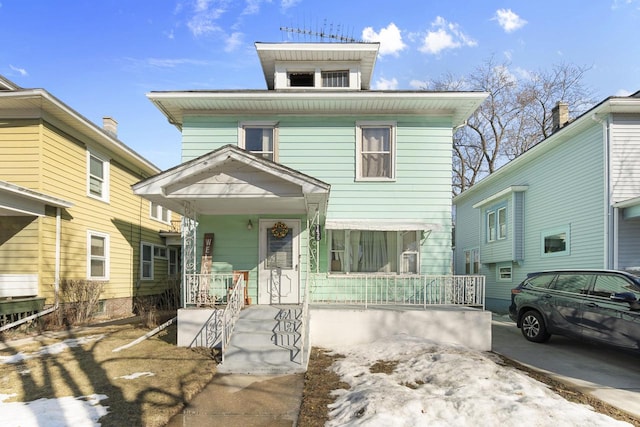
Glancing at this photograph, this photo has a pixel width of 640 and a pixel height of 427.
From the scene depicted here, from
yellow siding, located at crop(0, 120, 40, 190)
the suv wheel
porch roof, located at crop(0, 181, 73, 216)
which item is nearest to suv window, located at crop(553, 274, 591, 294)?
the suv wheel

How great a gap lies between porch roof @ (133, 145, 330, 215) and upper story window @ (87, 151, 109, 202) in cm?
593

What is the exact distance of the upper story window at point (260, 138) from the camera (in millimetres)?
10320

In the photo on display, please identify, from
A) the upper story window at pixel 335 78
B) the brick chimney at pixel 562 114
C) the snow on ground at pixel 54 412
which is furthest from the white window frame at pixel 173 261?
the brick chimney at pixel 562 114

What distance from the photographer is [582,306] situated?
7.46m

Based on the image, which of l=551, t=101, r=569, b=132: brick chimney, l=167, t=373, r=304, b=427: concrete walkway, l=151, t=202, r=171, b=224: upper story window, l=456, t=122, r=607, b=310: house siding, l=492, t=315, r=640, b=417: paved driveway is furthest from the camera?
l=151, t=202, r=171, b=224: upper story window

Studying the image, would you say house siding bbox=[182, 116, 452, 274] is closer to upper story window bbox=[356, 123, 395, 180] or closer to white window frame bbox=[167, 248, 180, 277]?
upper story window bbox=[356, 123, 395, 180]

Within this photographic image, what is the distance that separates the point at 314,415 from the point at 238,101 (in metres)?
7.63

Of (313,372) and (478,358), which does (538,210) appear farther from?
(313,372)

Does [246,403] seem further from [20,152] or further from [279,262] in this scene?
[20,152]

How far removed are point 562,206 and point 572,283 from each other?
4997 millimetres

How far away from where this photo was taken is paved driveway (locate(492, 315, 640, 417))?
17.7ft

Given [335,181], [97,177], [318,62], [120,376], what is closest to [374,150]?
[335,181]

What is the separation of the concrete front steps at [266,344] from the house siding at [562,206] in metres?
8.26

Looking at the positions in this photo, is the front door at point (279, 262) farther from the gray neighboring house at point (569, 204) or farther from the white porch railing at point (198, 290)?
the gray neighboring house at point (569, 204)
